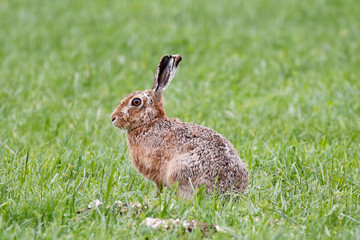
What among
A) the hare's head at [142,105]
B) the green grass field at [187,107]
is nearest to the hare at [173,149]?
the hare's head at [142,105]

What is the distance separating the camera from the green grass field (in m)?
4.29

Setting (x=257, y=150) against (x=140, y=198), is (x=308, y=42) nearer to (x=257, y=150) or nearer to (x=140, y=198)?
(x=257, y=150)

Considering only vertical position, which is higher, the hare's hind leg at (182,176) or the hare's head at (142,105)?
the hare's head at (142,105)

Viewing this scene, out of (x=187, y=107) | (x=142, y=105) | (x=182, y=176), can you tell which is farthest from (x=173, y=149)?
(x=187, y=107)

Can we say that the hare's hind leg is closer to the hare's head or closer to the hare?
the hare

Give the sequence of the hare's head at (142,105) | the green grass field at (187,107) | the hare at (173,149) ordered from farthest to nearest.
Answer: the hare's head at (142,105) < the hare at (173,149) < the green grass field at (187,107)

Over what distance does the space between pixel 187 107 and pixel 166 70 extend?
2.59 meters

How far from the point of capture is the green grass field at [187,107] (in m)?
4.29

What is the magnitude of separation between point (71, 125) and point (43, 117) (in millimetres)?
490

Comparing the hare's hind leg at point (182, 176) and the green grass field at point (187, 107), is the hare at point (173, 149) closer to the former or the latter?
the hare's hind leg at point (182, 176)

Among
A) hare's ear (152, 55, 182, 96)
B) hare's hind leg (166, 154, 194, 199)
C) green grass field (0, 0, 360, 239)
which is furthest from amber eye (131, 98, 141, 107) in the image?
hare's hind leg (166, 154, 194, 199)

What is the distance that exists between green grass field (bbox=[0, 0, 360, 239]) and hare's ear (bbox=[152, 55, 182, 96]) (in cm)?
86

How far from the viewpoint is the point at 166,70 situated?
5.44m

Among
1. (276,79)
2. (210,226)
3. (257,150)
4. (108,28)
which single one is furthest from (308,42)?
(210,226)
